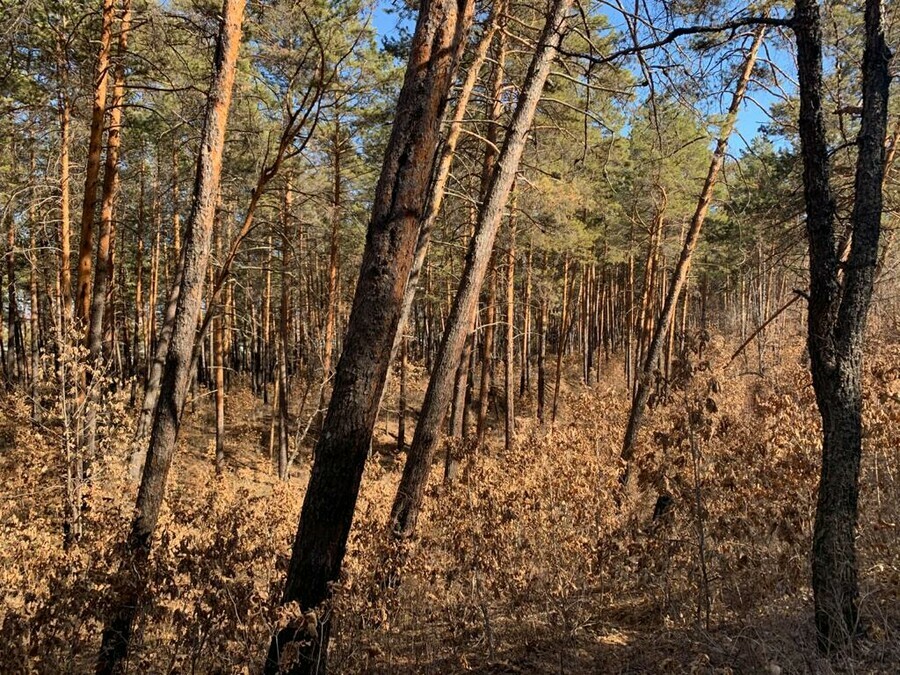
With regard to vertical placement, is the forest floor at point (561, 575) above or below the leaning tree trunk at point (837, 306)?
below

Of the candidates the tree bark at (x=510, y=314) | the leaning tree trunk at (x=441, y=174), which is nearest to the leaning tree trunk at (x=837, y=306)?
the leaning tree trunk at (x=441, y=174)

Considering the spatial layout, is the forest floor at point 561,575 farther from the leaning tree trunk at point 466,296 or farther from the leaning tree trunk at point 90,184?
the leaning tree trunk at point 90,184

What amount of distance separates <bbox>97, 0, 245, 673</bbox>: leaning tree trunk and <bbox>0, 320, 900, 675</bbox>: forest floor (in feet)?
1.10

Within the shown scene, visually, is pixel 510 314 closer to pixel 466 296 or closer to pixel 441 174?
pixel 441 174

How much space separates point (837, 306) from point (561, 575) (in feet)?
10.3

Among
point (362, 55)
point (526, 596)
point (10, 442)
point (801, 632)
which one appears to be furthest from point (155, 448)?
point (10, 442)

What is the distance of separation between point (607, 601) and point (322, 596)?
128 inches

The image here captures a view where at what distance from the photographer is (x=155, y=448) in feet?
14.0

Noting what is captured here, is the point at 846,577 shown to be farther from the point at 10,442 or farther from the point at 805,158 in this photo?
the point at 10,442

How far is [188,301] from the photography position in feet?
14.5

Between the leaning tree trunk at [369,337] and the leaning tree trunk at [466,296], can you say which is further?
the leaning tree trunk at [466,296]

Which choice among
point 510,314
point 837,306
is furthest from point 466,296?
point 510,314

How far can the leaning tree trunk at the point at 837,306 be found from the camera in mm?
3256

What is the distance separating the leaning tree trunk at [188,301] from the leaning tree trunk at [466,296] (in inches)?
93.3
